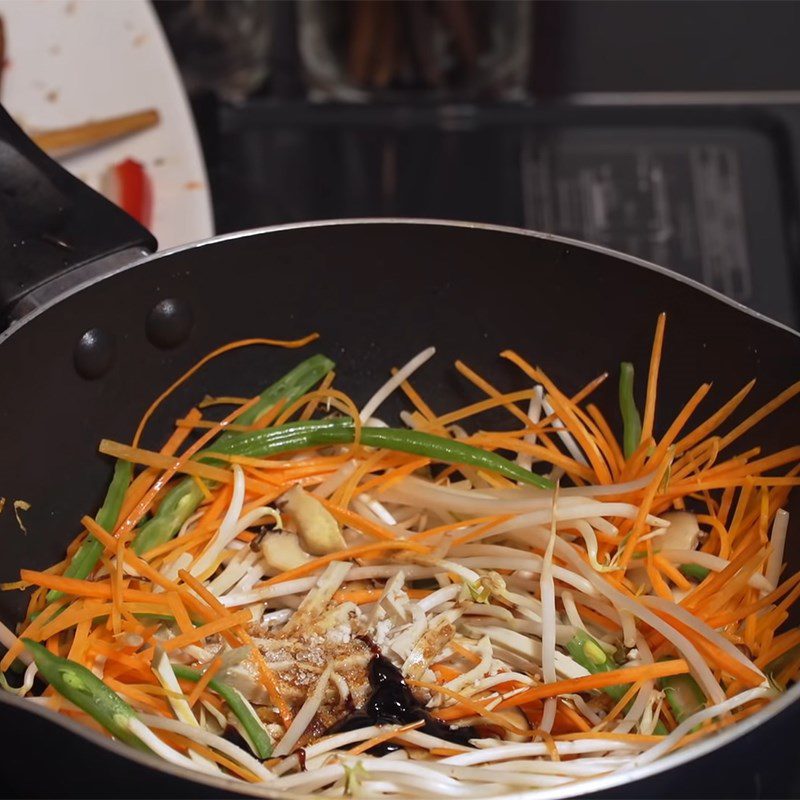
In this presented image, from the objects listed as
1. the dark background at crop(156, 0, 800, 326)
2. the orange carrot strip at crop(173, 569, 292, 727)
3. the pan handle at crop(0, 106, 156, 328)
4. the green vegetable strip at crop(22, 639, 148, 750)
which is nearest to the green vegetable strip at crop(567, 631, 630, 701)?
the orange carrot strip at crop(173, 569, 292, 727)

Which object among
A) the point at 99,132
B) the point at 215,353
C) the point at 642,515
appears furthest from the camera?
the point at 99,132

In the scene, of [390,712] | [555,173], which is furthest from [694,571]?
[555,173]

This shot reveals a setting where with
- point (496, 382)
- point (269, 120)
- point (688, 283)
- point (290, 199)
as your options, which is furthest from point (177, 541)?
point (269, 120)

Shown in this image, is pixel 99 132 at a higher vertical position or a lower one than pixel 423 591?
higher

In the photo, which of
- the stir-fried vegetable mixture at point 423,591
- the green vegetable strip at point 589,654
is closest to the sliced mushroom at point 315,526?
the stir-fried vegetable mixture at point 423,591

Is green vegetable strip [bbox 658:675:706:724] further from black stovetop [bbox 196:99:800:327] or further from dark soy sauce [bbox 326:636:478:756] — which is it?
black stovetop [bbox 196:99:800:327]

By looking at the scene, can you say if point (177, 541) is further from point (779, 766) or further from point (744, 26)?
point (744, 26)

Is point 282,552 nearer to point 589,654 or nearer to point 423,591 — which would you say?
point 423,591
